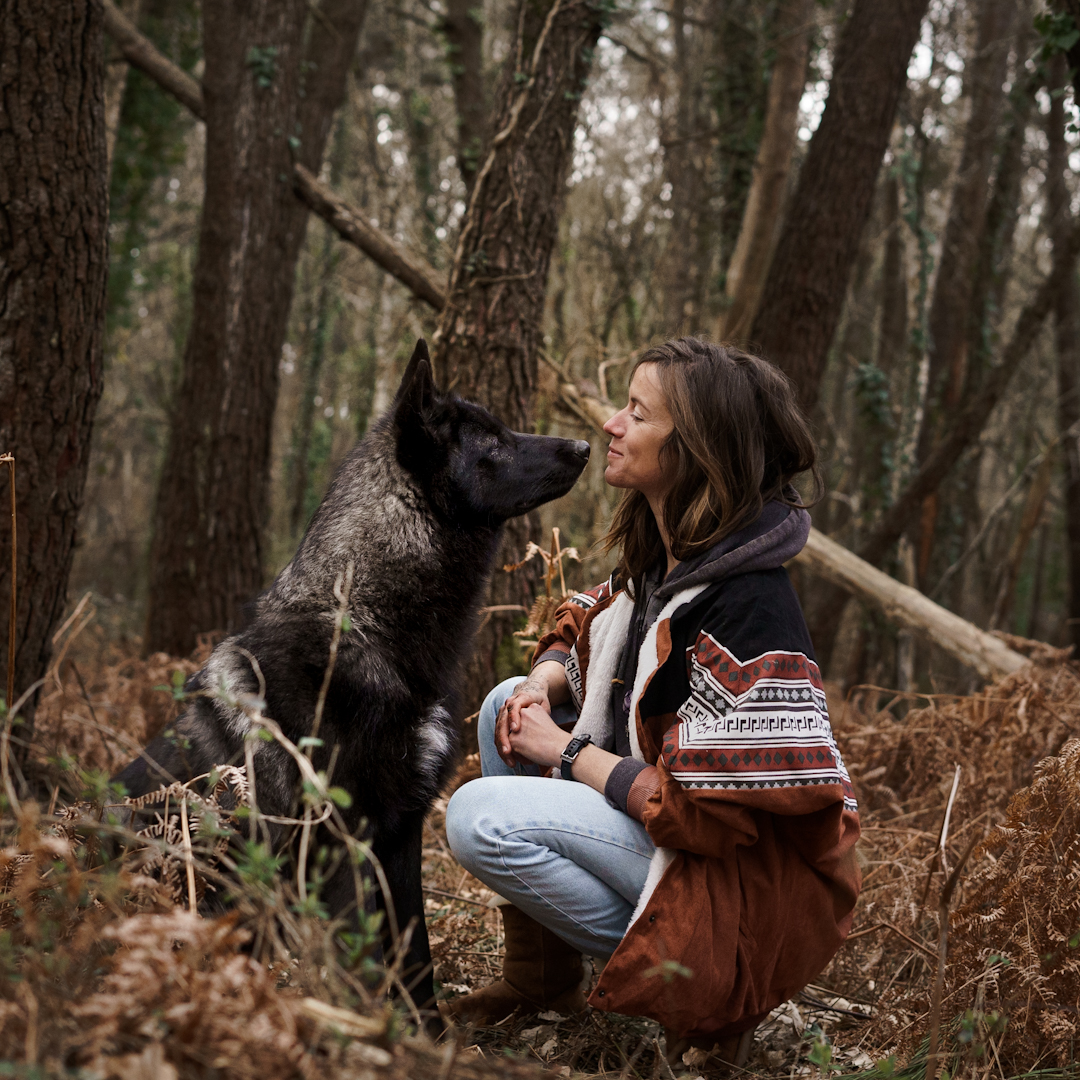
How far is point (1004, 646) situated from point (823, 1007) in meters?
3.36

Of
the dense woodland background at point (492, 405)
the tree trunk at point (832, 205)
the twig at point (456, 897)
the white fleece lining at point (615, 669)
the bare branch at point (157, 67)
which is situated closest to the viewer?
the dense woodland background at point (492, 405)

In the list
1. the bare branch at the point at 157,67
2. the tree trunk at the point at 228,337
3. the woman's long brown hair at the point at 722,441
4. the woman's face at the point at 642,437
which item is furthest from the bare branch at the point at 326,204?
the woman's long brown hair at the point at 722,441

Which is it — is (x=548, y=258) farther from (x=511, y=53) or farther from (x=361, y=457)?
(x=361, y=457)

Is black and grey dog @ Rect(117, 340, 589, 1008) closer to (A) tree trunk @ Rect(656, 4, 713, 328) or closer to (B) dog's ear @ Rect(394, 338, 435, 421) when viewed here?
(B) dog's ear @ Rect(394, 338, 435, 421)

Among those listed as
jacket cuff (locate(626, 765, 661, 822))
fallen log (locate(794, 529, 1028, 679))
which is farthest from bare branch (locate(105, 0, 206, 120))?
jacket cuff (locate(626, 765, 661, 822))

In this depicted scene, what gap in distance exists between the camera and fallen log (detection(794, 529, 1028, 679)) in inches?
216

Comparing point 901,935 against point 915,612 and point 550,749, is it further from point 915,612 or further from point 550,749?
point 915,612

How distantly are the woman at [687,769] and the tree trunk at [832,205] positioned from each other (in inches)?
174

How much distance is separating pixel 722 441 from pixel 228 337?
200 inches

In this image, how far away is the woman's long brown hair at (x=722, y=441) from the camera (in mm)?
2449

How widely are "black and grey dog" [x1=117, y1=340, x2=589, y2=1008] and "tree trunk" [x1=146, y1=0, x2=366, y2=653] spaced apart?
3.91 metres

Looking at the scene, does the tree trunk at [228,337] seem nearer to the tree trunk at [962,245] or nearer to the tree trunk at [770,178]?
the tree trunk at [770,178]

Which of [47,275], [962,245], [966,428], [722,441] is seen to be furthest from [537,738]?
[962,245]

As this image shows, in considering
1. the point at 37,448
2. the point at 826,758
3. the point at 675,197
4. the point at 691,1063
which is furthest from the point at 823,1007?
the point at 675,197
